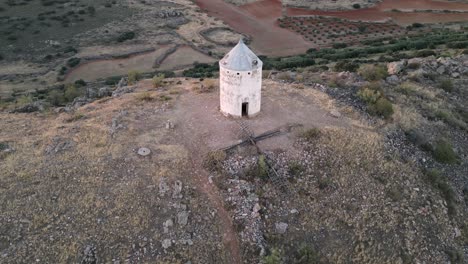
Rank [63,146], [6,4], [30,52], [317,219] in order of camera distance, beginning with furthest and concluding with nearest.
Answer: [6,4]
[30,52]
[63,146]
[317,219]

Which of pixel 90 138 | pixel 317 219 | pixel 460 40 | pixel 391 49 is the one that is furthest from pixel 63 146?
pixel 460 40

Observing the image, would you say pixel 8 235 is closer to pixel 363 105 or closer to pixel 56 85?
pixel 363 105

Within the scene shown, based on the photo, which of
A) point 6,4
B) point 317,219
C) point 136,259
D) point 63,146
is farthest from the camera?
point 6,4

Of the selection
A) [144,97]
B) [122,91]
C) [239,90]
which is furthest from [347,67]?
[122,91]

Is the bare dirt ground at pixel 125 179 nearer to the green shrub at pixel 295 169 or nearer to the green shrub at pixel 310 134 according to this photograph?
the green shrub at pixel 310 134

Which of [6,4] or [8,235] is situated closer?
[8,235]

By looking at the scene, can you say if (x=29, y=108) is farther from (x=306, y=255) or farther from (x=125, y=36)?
(x=125, y=36)

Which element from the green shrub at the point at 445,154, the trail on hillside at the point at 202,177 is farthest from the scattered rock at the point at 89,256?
the green shrub at the point at 445,154
